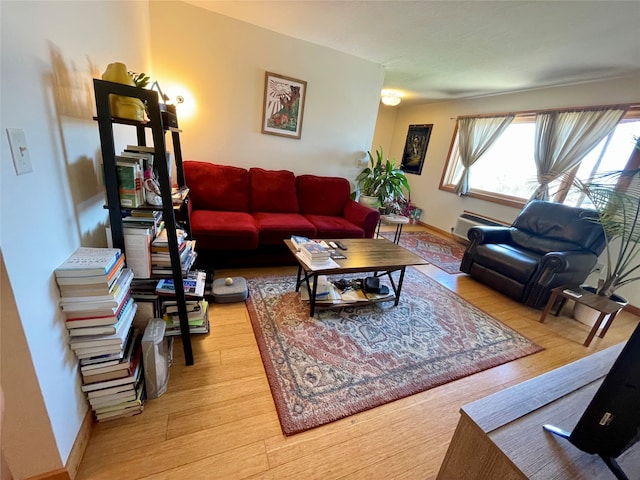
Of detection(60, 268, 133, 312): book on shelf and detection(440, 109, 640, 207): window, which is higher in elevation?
detection(440, 109, 640, 207): window

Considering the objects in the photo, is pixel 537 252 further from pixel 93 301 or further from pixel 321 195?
pixel 93 301

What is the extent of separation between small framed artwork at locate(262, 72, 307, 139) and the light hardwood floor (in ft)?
7.95

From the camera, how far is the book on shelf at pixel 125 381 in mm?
1074

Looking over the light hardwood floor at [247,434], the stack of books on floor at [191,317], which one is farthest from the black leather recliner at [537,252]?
the stack of books on floor at [191,317]

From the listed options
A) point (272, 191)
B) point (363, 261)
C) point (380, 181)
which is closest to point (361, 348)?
point (363, 261)

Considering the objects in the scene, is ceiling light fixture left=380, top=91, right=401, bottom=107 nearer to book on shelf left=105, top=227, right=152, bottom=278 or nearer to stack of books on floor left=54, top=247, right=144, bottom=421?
book on shelf left=105, top=227, right=152, bottom=278

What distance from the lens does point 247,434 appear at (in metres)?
1.18

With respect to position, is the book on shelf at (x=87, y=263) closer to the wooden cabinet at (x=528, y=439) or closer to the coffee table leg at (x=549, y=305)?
the wooden cabinet at (x=528, y=439)

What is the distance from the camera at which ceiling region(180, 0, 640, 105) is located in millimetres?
1874

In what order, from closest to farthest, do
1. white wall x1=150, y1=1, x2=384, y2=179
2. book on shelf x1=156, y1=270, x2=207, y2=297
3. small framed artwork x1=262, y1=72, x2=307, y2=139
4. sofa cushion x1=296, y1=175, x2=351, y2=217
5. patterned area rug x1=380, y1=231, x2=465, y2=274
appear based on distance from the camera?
book on shelf x1=156, y1=270, x2=207, y2=297, white wall x1=150, y1=1, x2=384, y2=179, small framed artwork x1=262, y1=72, x2=307, y2=139, sofa cushion x1=296, y1=175, x2=351, y2=217, patterned area rug x1=380, y1=231, x2=465, y2=274

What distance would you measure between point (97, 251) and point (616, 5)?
3.29 meters

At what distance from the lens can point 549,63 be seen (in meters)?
2.65

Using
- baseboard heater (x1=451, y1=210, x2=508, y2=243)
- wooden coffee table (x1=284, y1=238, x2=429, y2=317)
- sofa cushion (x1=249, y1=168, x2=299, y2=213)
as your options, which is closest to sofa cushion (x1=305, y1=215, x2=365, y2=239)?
sofa cushion (x1=249, y1=168, x2=299, y2=213)

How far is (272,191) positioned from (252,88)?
116 cm
